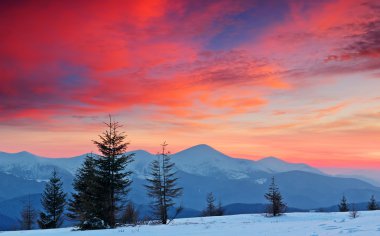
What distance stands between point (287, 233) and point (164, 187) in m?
25.0

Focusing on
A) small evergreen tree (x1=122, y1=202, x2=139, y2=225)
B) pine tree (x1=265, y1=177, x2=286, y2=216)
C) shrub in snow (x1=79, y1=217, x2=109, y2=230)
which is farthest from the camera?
pine tree (x1=265, y1=177, x2=286, y2=216)

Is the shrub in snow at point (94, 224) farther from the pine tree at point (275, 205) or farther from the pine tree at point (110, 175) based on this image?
the pine tree at point (275, 205)

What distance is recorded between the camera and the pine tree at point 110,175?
31.5 meters

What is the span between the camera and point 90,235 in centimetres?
2131

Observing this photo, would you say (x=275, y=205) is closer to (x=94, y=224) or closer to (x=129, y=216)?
(x=129, y=216)

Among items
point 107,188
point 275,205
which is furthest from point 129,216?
point 275,205

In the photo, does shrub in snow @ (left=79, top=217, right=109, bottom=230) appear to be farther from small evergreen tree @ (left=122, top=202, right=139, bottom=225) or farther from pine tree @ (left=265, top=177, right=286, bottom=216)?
pine tree @ (left=265, top=177, right=286, bottom=216)

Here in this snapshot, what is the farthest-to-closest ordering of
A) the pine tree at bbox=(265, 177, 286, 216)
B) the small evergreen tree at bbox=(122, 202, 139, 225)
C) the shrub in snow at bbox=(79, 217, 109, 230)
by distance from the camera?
the pine tree at bbox=(265, 177, 286, 216) < the small evergreen tree at bbox=(122, 202, 139, 225) < the shrub in snow at bbox=(79, 217, 109, 230)

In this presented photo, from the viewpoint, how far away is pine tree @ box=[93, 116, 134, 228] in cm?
3145

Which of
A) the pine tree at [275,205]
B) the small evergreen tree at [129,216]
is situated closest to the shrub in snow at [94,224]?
the small evergreen tree at [129,216]

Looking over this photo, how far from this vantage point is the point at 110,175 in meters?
32.9

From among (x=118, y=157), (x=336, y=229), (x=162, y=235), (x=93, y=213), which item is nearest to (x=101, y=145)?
(x=118, y=157)

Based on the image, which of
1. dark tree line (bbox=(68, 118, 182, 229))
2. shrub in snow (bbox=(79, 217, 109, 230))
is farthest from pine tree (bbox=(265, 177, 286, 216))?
shrub in snow (bbox=(79, 217, 109, 230))

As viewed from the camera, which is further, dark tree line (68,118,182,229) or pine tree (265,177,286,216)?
pine tree (265,177,286,216)
